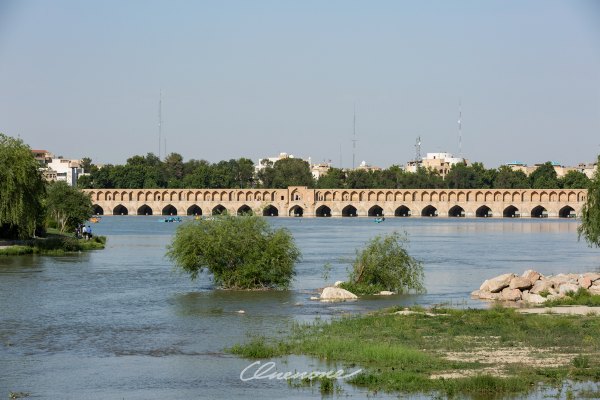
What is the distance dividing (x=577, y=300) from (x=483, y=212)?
102 meters

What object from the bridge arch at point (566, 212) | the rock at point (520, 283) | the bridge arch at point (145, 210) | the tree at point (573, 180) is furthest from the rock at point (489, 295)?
the bridge arch at point (145, 210)

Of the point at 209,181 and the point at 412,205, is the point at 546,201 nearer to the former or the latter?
the point at 412,205

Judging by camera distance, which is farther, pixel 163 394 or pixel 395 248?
pixel 395 248

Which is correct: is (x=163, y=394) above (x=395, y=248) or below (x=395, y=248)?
below

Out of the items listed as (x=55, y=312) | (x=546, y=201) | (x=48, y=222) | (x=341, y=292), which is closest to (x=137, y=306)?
(x=55, y=312)

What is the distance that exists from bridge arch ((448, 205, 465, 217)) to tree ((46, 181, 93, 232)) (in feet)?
247

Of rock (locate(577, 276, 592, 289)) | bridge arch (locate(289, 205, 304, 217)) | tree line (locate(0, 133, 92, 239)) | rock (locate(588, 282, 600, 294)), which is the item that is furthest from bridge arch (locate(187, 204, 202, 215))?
rock (locate(588, 282, 600, 294))

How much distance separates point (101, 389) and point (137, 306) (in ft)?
35.3

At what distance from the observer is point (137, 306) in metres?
26.7

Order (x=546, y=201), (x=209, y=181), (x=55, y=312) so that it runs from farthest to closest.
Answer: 1. (x=209, y=181)
2. (x=546, y=201)
3. (x=55, y=312)

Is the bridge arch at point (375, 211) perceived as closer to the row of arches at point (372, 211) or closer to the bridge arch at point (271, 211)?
the row of arches at point (372, 211)

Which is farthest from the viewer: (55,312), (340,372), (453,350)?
(55,312)

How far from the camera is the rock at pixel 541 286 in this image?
27078mm

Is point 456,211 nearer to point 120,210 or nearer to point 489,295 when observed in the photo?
point 120,210
